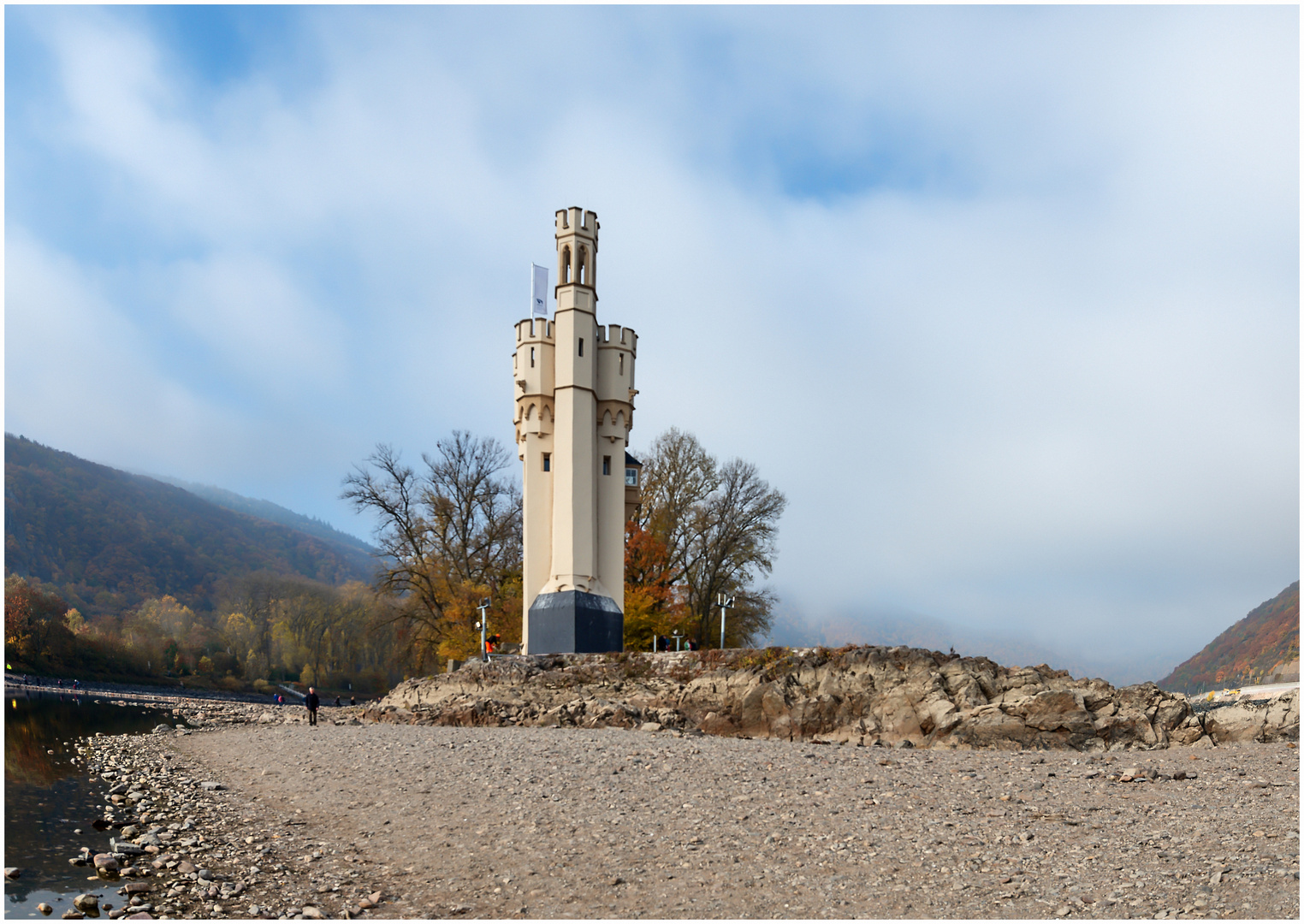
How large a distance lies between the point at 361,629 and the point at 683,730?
53651 millimetres

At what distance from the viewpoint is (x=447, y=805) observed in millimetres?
11109

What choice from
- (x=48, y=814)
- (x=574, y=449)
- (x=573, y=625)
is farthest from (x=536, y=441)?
(x=48, y=814)

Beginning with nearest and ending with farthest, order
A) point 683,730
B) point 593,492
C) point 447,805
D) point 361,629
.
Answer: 1. point 447,805
2. point 683,730
3. point 593,492
4. point 361,629

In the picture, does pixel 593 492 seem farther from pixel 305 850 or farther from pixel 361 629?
pixel 361 629

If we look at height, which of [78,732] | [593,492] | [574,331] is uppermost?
[574,331]

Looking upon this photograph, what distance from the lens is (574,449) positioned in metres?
28.6

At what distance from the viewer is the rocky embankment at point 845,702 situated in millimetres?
18172

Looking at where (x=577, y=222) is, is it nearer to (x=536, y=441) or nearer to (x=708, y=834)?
(x=536, y=441)

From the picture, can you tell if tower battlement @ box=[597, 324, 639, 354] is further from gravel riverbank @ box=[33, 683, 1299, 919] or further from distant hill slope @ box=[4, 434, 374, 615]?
distant hill slope @ box=[4, 434, 374, 615]

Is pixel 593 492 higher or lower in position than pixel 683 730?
higher

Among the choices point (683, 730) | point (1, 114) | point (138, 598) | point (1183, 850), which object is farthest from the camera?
point (138, 598)

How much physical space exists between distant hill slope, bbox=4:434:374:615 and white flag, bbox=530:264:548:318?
94215 millimetres

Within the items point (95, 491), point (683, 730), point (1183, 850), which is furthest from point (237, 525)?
point (1183, 850)

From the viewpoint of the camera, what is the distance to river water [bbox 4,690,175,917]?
8438mm
